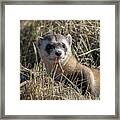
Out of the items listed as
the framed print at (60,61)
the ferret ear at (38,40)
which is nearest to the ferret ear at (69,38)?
the framed print at (60,61)

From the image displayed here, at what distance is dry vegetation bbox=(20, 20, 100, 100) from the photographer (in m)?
0.81

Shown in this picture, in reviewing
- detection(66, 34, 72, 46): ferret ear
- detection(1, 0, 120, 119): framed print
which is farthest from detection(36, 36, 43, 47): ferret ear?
detection(66, 34, 72, 46): ferret ear

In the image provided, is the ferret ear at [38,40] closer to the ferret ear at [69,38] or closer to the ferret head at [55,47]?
the ferret head at [55,47]

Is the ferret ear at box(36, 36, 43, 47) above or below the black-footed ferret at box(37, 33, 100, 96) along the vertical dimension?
above

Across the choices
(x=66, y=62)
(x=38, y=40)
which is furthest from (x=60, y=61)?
(x=38, y=40)

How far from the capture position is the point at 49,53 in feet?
2.66

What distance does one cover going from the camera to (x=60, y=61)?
814 mm

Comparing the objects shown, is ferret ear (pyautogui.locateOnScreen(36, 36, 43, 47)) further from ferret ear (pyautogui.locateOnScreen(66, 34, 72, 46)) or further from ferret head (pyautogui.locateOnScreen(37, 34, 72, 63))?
ferret ear (pyautogui.locateOnScreen(66, 34, 72, 46))

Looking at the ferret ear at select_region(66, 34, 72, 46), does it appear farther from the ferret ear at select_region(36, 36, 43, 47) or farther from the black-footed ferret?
the ferret ear at select_region(36, 36, 43, 47)

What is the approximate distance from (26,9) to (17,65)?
27cm

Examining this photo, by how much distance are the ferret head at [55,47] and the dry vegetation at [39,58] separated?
0.02m

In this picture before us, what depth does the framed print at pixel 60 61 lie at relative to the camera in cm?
81

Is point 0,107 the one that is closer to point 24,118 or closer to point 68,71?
point 24,118

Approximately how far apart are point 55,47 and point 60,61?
0.23ft
